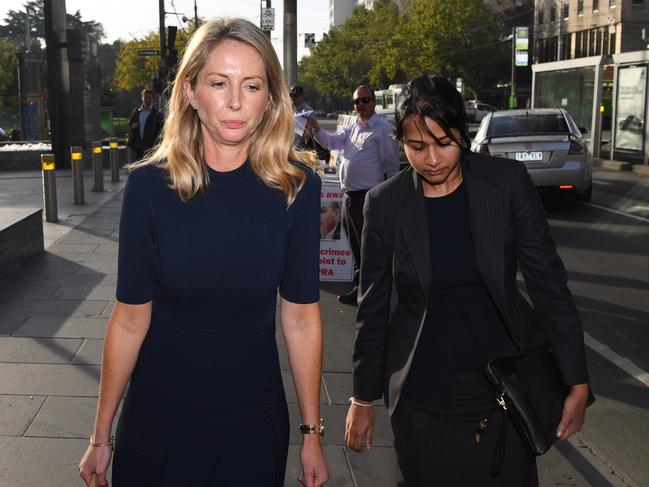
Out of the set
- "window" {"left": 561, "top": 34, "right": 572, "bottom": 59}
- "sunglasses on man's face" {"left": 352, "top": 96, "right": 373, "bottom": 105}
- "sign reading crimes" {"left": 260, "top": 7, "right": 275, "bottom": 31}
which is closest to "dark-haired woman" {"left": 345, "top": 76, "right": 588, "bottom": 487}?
"sunglasses on man's face" {"left": 352, "top": 96, "right": 373, "bottom": 105}

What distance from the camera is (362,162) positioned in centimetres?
793

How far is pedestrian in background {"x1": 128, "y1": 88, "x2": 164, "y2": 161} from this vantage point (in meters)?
15.4

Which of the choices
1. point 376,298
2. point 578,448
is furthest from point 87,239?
point 376,298

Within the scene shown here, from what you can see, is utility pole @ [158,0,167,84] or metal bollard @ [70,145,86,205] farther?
utility pole @ [158,0,167,84]

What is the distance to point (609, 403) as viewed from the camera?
5.39 metres

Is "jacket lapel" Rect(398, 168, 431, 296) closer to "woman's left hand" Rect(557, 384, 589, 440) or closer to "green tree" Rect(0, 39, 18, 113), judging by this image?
"woman's left hand" Rect(557, 384, 589, 440)

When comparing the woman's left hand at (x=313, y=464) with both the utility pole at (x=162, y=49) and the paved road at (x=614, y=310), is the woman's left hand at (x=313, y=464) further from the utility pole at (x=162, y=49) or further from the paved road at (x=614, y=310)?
the utility pole at (x=162, y=49)

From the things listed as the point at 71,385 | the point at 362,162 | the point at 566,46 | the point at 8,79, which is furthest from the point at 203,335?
the point at 8,79

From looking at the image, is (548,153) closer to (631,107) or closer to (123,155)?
(631,107)

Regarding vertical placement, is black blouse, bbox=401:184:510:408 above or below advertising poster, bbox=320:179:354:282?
above

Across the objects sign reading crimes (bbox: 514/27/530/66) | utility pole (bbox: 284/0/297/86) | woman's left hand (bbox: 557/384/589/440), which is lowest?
woman's left hand (bbox: 557/384/589/440)

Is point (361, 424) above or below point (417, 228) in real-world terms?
below

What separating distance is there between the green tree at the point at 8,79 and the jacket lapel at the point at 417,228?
75342 millimetres

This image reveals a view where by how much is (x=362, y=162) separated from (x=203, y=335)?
5862 millimetres
